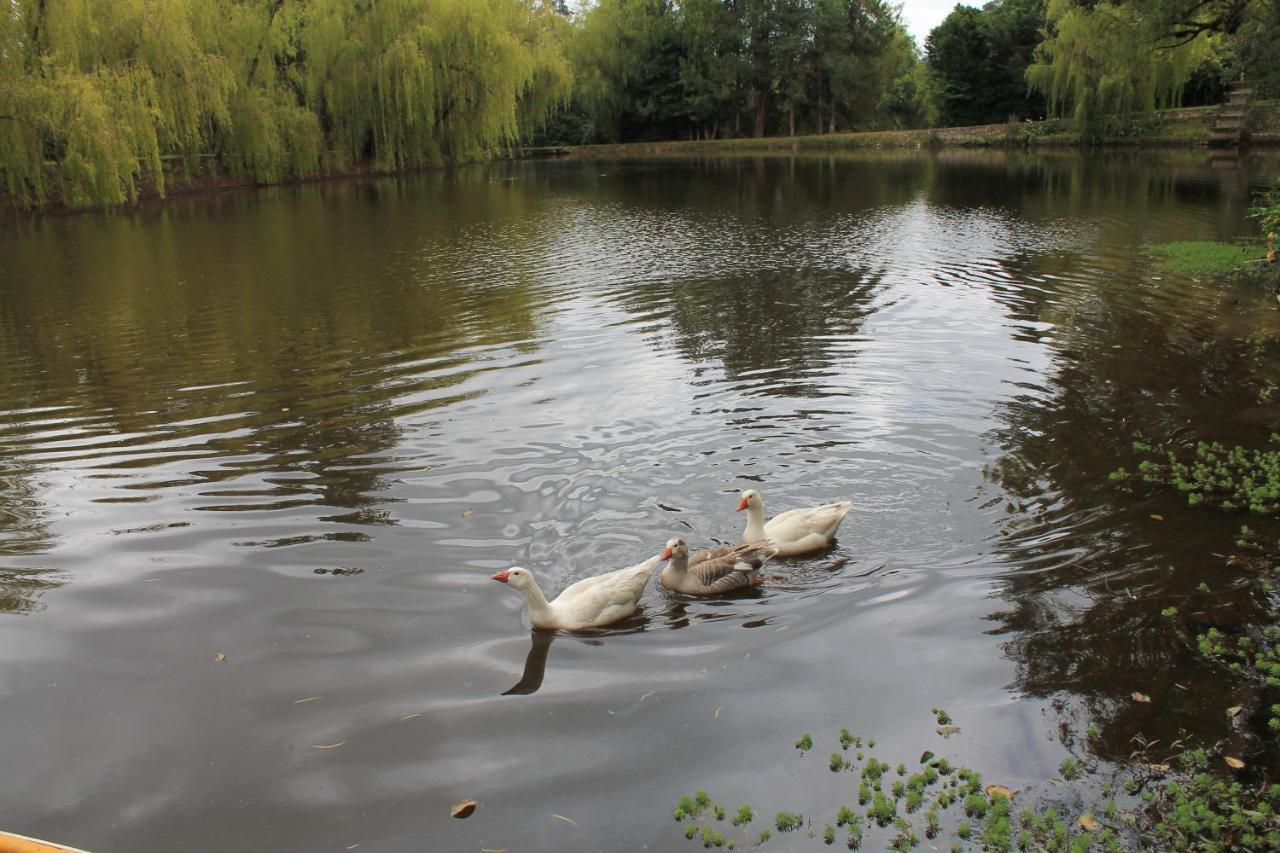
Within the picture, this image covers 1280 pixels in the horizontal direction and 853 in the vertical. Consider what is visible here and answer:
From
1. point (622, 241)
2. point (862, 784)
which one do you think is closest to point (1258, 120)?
point (622, 241)

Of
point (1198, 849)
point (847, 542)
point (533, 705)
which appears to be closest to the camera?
point (1198, 849)

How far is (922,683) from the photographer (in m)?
5.84

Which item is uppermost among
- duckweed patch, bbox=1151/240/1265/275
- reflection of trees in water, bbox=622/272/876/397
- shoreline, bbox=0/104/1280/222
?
shoreline, bbox=0/104/1280/222

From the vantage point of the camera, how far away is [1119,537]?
24.6ft

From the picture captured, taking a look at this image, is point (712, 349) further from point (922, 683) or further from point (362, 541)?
point (922, 683)

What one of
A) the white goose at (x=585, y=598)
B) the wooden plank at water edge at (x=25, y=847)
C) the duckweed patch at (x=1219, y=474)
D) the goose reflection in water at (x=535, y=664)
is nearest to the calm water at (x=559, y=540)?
the goose reflection in water at (x=535, y=664)

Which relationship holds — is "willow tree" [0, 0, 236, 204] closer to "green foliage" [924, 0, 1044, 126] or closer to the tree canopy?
the tree canopy

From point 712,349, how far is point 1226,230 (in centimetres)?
1585

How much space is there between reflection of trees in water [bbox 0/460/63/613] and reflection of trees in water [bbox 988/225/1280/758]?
7.17m

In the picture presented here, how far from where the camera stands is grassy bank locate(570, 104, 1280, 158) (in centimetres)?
4953

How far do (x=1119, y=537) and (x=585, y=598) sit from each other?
14.1 feet

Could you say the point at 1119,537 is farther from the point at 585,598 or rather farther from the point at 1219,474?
the point at 585,598

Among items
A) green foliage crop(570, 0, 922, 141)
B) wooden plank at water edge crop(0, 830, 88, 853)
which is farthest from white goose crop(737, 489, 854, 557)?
green foliage crop(570, 0, 922, 141)

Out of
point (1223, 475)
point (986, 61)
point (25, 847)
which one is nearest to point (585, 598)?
point (25, 847)
